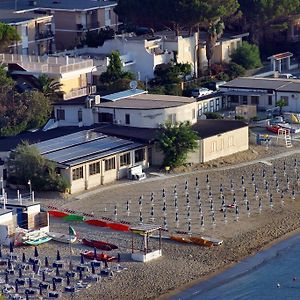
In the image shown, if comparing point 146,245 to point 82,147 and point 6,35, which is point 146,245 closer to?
point 82,147

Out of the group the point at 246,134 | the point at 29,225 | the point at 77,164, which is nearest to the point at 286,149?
the point at 246,134

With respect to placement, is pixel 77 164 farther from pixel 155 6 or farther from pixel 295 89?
pixel 155 6

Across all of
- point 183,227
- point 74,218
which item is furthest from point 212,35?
point 183,227

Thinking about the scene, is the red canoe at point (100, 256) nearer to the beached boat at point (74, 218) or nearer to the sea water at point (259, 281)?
the sea water at point (259, 281)

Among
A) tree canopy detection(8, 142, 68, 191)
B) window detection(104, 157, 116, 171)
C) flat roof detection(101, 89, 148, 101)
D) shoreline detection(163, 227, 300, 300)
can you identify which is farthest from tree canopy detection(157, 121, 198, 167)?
shoreline detection(163, 227, 300, 300)

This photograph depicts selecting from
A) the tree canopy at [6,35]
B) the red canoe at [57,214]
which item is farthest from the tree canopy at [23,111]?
the red canoe at [57,214]

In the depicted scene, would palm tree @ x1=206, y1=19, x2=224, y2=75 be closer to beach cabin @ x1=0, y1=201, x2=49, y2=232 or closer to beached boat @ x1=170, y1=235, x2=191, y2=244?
beach cabin @ x1=0, y1=201, x2=49, y2=232

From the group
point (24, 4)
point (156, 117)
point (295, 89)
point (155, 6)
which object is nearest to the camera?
point (156, 117)
